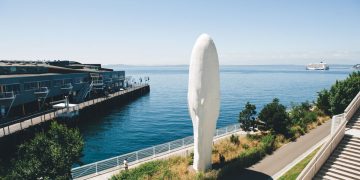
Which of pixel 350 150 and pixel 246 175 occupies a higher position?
pixel 350 150

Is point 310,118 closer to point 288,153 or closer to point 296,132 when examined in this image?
point 296,132

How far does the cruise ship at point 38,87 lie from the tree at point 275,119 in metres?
41.3

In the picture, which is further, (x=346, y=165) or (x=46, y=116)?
(x=46, y=116)

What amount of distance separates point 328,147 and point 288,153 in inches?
222

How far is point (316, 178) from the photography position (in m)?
19.0

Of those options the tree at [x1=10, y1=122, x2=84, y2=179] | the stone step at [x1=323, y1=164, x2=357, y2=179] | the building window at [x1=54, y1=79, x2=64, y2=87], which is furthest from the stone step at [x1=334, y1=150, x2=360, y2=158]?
the building window at [x1=54, y1=79, x2=64, y2=87]

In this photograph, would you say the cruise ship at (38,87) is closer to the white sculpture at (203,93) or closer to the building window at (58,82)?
the building window at (58,82)

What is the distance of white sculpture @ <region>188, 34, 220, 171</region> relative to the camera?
857 inches

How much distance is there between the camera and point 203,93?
21844 millimetres

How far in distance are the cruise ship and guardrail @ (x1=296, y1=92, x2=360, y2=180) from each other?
4618 cm

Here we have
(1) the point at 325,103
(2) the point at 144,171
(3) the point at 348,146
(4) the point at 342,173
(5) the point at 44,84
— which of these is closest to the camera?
(4) the point at 342,173

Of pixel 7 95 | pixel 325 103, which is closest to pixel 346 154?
pixel 325 103

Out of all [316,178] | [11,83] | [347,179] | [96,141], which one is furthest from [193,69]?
[11,83]

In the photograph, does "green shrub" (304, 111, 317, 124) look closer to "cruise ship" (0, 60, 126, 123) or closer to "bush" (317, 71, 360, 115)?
"bush" (317, 71, 360, 115)
